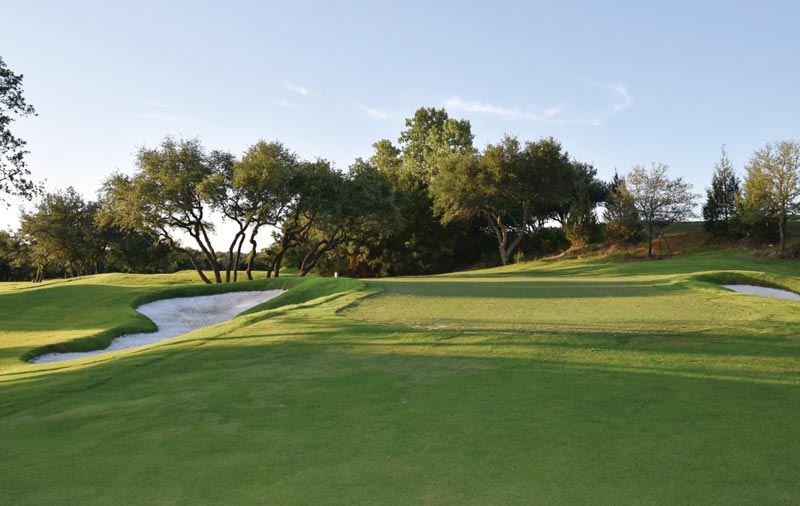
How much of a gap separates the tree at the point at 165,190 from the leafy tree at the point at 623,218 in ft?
105

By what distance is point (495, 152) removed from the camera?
5009cm

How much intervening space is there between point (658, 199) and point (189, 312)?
36708mm

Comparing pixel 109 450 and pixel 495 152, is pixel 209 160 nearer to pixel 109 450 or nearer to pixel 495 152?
pixel 495 152

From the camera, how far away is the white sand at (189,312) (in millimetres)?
20625

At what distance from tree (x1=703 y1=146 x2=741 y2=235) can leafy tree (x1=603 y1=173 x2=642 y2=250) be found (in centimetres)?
584

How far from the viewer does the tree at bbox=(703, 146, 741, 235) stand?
4597 centimetres

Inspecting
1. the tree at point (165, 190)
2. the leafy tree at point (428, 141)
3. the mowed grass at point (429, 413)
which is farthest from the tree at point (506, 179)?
the mowed grass at point (429, 413)

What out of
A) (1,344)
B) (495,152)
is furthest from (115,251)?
(1,344)

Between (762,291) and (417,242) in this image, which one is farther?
(417,242)

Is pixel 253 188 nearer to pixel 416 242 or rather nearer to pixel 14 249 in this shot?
pixel 416 242

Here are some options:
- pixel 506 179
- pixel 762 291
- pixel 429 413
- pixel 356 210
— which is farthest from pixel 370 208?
pixel 429 413

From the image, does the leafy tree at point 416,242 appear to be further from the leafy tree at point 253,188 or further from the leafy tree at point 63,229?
the leafy tree at point 63,229

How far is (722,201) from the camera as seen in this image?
46.2m

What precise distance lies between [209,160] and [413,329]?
33156 mm
